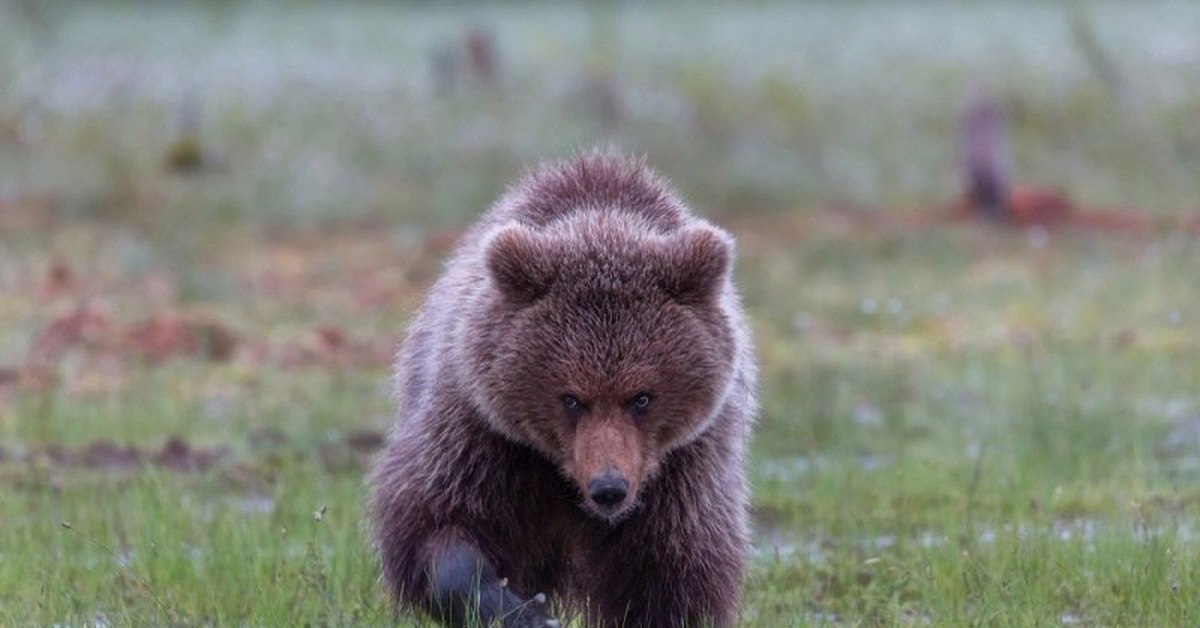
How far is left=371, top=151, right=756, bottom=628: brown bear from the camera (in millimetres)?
5398

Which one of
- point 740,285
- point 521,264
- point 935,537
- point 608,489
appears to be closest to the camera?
point 608,489

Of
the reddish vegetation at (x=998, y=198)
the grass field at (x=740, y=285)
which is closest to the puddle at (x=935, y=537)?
the grass field at (x=740, y=285)

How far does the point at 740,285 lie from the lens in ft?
48.6

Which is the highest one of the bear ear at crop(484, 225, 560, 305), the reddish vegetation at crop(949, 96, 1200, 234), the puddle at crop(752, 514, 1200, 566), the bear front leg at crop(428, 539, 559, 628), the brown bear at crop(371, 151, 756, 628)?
the bear ear at crop(484, 225, 560, 305)

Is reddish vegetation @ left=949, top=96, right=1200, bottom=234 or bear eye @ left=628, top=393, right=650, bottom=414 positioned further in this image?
reddish vegetation @ left=949, top=96, right=1200, bottom=234

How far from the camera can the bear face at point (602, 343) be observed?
17.6 feet

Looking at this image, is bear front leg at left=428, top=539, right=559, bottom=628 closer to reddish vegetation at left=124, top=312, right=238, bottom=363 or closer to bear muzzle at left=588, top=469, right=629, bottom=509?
bear muzzle at left=588, top=469, right=629, bottom=509

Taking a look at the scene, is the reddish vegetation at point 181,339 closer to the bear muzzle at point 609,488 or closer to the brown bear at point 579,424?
the brown bear at point 579,424

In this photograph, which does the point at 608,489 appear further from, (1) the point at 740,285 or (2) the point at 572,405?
(1) the point at 740,285

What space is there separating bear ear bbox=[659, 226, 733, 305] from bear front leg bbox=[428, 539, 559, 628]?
34.9 inches

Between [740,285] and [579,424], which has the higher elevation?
[579,424]

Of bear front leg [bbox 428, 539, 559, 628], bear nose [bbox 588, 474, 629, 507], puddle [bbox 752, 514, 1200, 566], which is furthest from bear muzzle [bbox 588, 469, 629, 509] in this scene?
puddle [bbox 752, 514, 1200, 566]

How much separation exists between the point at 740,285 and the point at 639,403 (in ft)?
31.2

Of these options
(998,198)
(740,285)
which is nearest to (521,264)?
(740,285)
